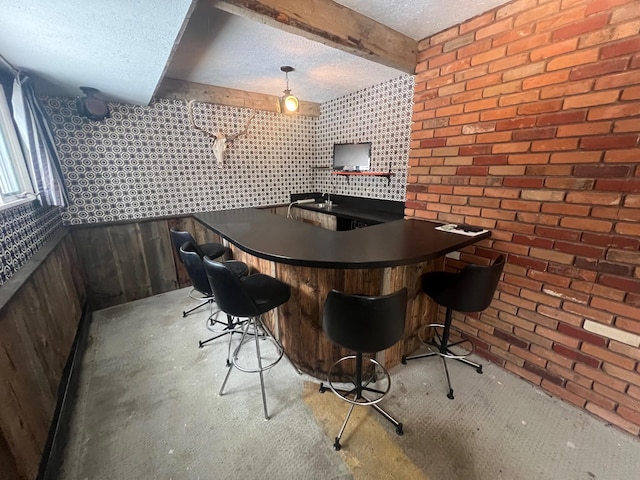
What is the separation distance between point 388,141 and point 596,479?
10.2 ft

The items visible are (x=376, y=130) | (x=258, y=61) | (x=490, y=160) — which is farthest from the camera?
(x=376, y=130)

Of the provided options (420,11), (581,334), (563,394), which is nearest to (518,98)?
(420,11)

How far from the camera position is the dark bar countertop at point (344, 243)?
4.42 ft

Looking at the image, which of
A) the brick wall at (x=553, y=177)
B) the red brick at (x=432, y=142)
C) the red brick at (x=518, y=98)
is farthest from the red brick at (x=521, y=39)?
the red brick at (x=432, y=142)

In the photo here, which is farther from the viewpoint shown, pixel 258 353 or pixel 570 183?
pixel 258 353

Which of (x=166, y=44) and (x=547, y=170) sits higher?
(x=166, y=44)

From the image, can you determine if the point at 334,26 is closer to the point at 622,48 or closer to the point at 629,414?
the point at 622,48

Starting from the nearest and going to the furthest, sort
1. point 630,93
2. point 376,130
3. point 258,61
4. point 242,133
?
point 630,93, point 258,61, point 376,130, point 242,133

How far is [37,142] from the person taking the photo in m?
2.01

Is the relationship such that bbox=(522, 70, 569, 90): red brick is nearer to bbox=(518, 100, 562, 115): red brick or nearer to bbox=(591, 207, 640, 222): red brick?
bbox=(518, 100, 562, 115): red brick

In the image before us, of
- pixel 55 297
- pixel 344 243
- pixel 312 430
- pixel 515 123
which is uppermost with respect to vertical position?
pixel 515 123

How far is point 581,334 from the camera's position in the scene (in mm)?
1589

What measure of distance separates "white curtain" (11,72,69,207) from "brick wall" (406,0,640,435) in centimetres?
311

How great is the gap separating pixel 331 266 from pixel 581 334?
5.50ft
